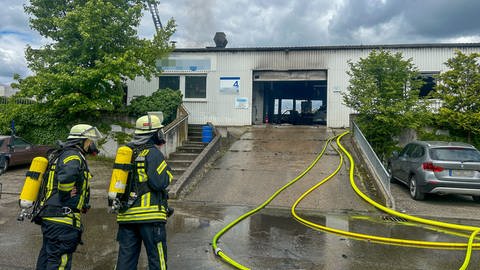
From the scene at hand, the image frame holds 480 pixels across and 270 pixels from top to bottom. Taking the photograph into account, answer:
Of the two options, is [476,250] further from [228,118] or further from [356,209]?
[228,118]

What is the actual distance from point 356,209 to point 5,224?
7.00 meters

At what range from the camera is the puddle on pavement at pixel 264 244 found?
469 centimetres

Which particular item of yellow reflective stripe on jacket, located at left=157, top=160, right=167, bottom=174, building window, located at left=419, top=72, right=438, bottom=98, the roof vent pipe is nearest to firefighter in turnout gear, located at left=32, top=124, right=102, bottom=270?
yellow reflective stripe on jacket, located at left=157, top=160, right=167, bottom=174

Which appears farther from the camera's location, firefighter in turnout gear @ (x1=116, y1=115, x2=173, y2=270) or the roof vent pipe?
the roof vent pipe

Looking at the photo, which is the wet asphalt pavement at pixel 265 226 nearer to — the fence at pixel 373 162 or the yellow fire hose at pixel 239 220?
the yellow fire hose at pixel 239 220

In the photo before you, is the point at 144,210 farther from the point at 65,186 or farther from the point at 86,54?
the point at 86,54

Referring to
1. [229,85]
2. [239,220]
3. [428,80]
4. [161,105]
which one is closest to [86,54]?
[161,105]

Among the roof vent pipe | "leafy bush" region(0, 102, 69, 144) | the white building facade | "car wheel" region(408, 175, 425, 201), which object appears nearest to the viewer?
"car wheel" region(408, 175, 425, 201)

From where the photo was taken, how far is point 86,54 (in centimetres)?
1385

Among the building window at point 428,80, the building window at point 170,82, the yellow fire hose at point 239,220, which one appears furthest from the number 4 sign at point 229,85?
the building window at point 428,80

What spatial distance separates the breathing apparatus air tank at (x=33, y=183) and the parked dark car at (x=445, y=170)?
7.92 meters

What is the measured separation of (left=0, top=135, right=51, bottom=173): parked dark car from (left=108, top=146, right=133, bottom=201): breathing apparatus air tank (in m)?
10.3

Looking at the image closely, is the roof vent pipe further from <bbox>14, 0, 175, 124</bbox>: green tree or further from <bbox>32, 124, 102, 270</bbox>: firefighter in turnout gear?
<bbox>32, 124, 102, 270</bbox>: firefighter in turnout gear

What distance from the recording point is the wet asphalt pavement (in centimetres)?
479
